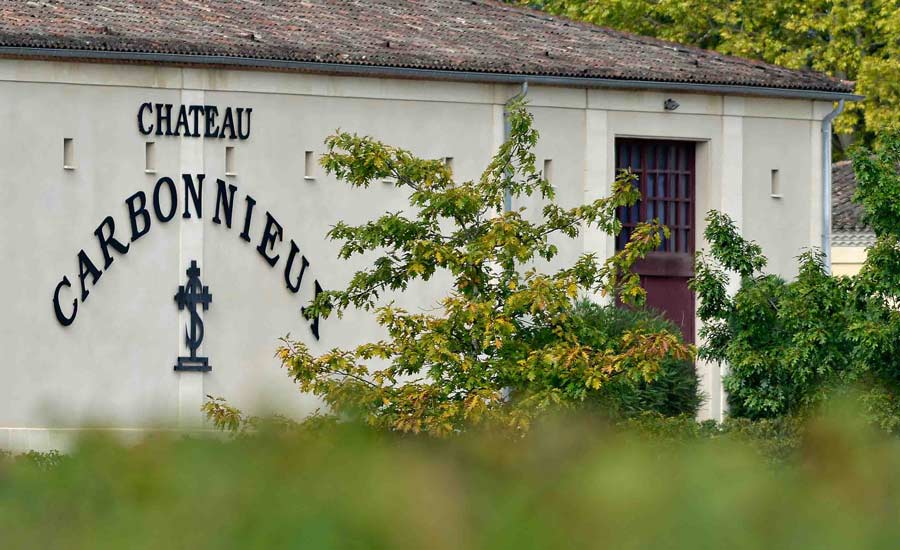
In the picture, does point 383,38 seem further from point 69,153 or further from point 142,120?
point 69,153

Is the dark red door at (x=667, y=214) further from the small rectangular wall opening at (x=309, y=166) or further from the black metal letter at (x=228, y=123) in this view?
the black metal letter at (x=228, y=123)

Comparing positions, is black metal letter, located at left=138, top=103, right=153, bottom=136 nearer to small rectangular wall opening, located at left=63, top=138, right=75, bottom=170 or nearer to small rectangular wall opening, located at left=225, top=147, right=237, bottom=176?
small rectangular wall opening, located at left=63, top=138, right=75, bottom=170

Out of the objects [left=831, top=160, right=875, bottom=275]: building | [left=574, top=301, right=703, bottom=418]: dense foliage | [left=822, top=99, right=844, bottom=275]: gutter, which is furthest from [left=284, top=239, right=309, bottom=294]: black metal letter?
[left=831, top=160, right=875, bottom=275]: building

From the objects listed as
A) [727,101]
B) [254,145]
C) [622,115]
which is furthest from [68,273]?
[727,101]

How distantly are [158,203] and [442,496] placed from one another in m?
19.8

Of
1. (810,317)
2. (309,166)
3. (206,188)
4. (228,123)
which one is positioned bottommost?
(810,317)

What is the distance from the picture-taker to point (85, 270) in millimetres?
21297

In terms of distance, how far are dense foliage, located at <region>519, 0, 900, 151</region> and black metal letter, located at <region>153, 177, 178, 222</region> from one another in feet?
70.0

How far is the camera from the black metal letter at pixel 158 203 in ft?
71.2

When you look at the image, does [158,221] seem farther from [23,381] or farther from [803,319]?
[803,319]

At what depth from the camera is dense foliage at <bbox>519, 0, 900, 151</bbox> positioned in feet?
127

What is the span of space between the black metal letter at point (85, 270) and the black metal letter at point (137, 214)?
0.65 metres

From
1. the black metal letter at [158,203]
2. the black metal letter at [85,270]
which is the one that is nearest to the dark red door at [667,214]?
the black metal letter at [158,203]

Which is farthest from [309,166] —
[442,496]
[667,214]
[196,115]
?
[442,496]
